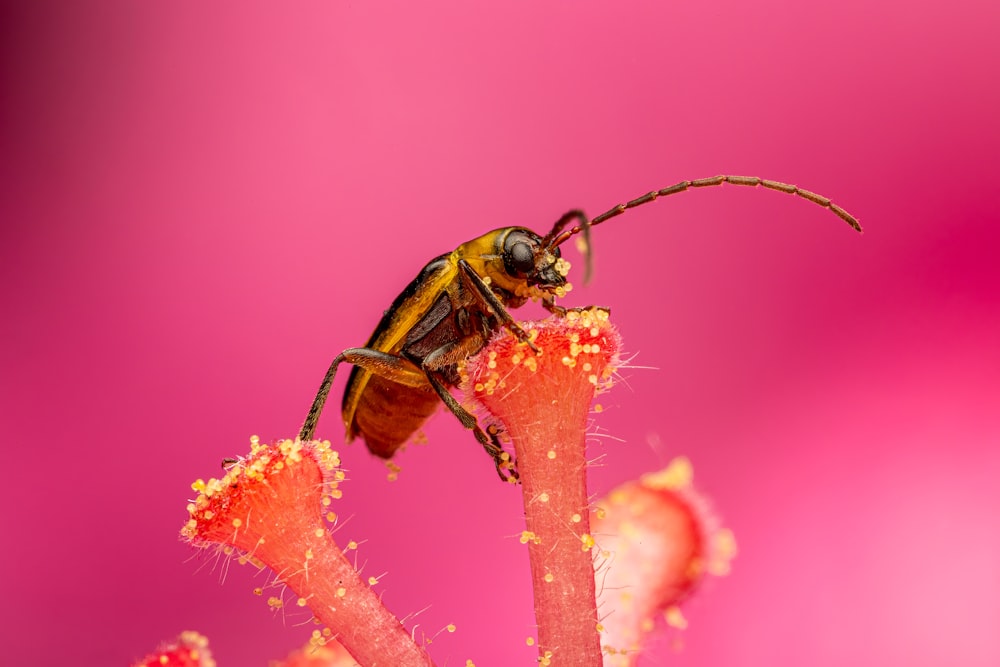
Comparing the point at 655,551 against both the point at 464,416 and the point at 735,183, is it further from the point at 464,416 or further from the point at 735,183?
the point at 735,183

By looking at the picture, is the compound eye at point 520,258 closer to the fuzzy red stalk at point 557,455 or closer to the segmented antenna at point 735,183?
the segmented antenna at point 735,183

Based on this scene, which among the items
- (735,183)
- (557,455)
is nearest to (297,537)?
(557,455)

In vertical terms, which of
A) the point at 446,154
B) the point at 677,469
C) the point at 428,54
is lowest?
the point at 677,469

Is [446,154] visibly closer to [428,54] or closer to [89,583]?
[428,54]

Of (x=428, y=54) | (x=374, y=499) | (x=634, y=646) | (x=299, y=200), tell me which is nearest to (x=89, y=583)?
(x=374, y=499)


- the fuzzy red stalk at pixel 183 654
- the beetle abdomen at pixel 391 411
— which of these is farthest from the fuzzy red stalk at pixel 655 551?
the fuzzy red stalk at pixel 183 654

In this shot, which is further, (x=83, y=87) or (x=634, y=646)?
(x=83, y=87)
